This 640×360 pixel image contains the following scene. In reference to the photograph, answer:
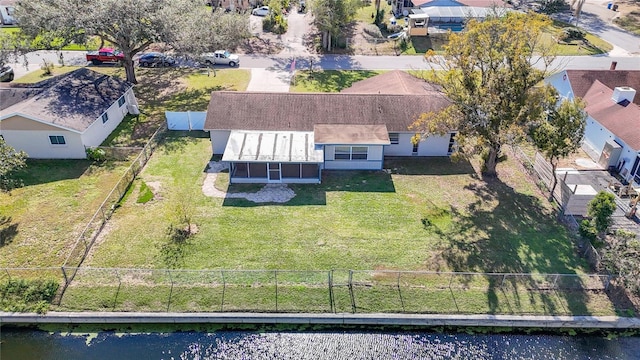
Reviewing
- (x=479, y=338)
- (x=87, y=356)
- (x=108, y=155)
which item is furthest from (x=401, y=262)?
(x=108, y=155)

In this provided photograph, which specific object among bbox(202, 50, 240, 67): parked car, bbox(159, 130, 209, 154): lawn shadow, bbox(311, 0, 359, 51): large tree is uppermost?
bbox(311, 0, 359, 51): large tree

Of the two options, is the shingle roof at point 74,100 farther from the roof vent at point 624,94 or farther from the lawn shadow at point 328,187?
the roof vent at point 624,94

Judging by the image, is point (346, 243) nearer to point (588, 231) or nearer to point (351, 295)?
point (351, 295)

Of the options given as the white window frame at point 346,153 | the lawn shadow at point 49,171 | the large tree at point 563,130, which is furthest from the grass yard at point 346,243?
the lawn shadow at point 49,171

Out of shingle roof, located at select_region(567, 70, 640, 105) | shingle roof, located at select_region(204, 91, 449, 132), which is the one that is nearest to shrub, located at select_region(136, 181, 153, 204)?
shingle roof, located at select_region(204, 91, 449, 132)

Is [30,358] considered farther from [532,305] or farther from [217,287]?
[532,305]

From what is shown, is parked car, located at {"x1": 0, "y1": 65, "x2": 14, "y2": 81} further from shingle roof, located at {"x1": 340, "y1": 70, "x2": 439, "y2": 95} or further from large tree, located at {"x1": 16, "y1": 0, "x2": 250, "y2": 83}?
shingle roof, located at {"x1": 340, "y1": 70, "x2": 439, "y2": 95}
